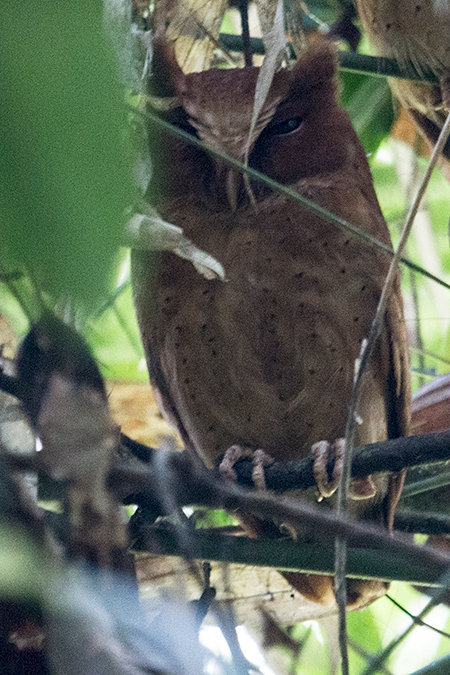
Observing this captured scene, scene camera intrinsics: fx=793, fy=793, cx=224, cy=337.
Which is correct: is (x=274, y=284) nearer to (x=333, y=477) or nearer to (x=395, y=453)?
(x=333, y=477)

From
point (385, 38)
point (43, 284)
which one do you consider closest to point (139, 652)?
point (43, 284)

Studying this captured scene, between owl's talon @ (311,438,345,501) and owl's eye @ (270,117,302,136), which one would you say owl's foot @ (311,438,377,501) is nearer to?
owl's talon @ (311,438,345,501)

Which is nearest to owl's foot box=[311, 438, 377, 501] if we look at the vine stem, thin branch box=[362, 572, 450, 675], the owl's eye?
the vine stem

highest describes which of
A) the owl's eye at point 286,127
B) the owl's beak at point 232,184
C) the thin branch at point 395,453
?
the owl's eye at point 286,127

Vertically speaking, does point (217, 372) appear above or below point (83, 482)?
below

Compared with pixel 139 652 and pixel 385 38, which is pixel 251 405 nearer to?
pixel 385 38

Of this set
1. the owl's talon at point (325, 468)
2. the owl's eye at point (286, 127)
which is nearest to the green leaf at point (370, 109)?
the owl's eye at point (286, 127)

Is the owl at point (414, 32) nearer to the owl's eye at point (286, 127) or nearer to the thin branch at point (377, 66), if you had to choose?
the thin branch at point (377, 66)
